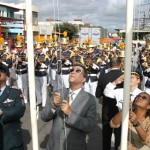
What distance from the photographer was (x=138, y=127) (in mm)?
2586

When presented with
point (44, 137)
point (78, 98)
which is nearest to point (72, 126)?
point (78, 98)

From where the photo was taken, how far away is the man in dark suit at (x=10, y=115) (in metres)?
3.08

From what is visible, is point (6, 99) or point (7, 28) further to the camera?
point (7, 28)

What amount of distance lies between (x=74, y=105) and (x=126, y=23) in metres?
1.28

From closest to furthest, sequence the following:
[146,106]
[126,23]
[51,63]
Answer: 1. [126,23]
2. [146,106]
3. [51,63]

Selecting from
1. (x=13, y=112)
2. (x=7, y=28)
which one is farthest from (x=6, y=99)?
(x=7, y=28)

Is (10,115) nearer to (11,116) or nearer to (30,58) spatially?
(11,116)

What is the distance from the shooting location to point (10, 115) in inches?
Result: 120

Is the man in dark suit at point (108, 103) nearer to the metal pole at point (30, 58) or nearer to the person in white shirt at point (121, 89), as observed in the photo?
the person in white shirt at point (121, 89)

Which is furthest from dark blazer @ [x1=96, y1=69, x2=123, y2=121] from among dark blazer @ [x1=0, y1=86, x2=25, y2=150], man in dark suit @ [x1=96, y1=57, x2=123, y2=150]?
dark blazer @ [x1=0, y1=86, x2=25, y2=150]

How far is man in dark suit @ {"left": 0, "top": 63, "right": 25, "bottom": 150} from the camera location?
308cm

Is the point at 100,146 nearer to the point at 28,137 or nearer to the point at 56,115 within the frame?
the point at 28,137

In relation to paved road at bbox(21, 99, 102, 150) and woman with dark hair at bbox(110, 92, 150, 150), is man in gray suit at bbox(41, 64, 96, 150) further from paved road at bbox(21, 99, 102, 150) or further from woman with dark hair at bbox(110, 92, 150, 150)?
paved road at bbox(21, 99, 102, 150)

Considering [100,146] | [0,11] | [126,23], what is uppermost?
[0,11]
